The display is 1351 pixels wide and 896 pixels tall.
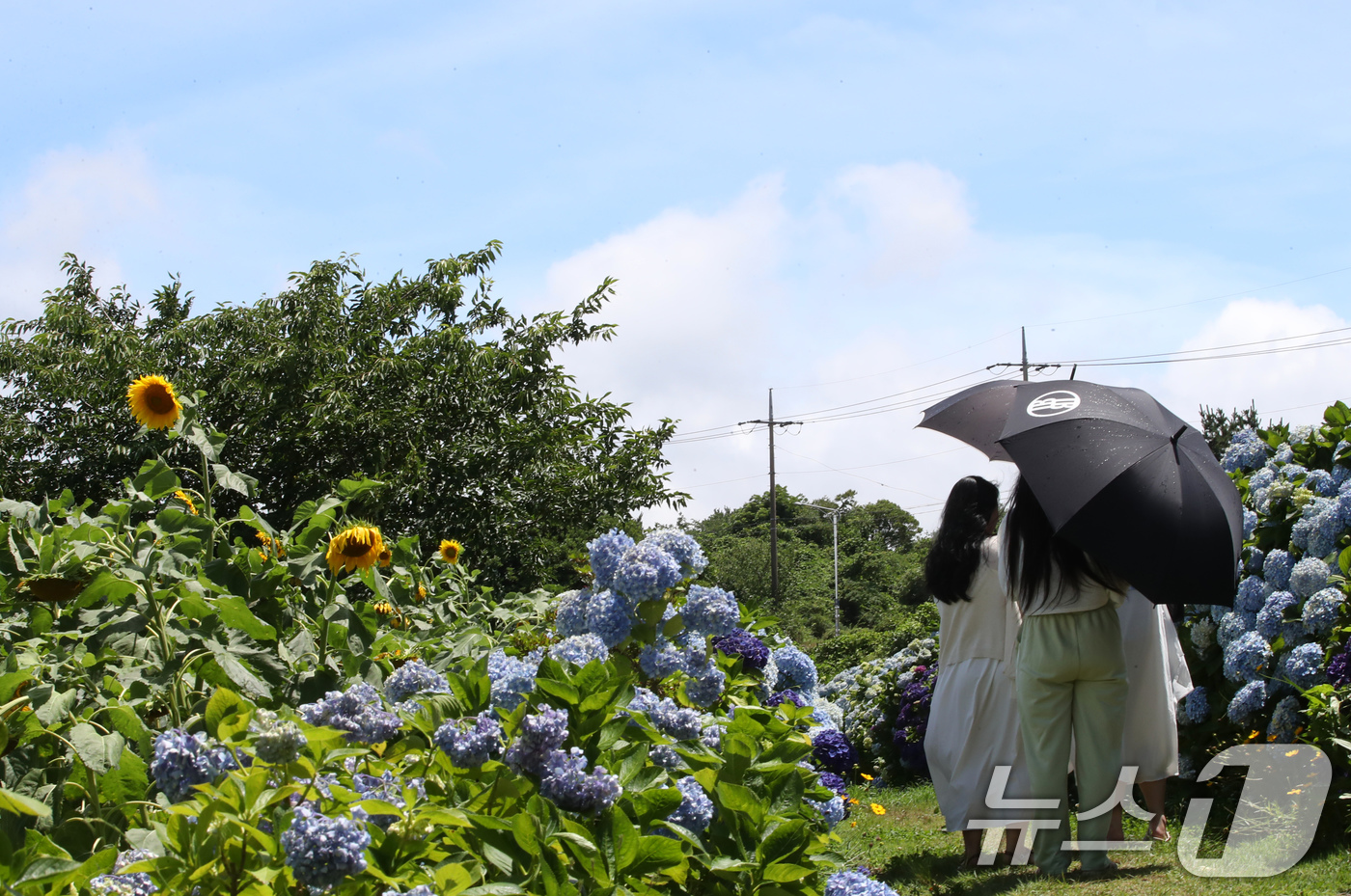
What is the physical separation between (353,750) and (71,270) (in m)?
12.0

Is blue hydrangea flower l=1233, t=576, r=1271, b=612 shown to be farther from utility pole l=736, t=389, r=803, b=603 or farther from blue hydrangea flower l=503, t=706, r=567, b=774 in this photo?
utility pole l=736, t=389, r=803, b=603

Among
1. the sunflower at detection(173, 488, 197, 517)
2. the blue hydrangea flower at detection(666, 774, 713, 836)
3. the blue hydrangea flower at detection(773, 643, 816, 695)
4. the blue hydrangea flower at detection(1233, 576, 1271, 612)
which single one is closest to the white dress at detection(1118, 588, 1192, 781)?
the blue hydrangea flower at detection(1233, 576, 1271, 612)

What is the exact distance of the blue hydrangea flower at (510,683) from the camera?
1582mm

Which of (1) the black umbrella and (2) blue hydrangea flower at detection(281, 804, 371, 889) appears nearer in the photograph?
(2) blue hydrangea flower at detection(281, 804, 371, 889)

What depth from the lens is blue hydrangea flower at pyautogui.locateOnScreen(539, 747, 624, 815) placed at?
1.27 m

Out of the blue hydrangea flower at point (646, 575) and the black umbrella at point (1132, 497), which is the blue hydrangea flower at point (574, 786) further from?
the black umbrella at point (1132, 497)

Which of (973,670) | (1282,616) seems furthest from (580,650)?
(1282,616)

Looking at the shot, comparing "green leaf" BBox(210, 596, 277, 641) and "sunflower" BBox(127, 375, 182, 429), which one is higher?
"sunflower" BBox(127, 375, 182, 429)

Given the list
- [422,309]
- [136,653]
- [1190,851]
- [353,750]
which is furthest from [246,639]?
[422,309]

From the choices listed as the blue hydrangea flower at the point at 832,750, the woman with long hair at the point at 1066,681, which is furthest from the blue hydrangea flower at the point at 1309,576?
the blue hydrangea flower at the point at 832,750

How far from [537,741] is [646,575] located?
561mm

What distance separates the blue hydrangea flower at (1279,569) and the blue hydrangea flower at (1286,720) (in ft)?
1.89

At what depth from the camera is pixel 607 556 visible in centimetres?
193

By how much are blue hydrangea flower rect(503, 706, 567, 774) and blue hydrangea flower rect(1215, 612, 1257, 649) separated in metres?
4.29
